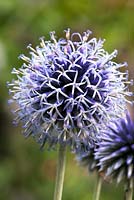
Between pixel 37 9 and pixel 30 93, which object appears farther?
pixel 37 9

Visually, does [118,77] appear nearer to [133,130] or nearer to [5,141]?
[133,130]

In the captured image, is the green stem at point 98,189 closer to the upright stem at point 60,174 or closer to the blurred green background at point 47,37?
the upright stem at point 60,174

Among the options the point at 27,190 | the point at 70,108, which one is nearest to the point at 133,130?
the point at 70,108

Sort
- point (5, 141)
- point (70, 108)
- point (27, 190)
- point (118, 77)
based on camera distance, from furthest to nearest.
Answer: point (5, 141) → point (27, 190) → point (118, 77) → point (70, 108)

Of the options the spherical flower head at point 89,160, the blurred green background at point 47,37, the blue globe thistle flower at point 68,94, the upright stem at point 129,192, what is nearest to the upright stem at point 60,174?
the blue globe thistle flower at point 68,94

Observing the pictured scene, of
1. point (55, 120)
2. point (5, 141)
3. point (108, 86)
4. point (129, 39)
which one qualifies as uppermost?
point (129, 39)

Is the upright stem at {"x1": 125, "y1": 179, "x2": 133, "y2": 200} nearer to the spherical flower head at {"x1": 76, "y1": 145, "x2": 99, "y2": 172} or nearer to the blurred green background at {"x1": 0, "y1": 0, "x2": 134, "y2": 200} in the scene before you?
the spherical flower head at {"x1": 76, "y1": 145, "x2": 99, "y2": 172}

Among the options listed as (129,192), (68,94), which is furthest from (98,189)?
(68,94)
